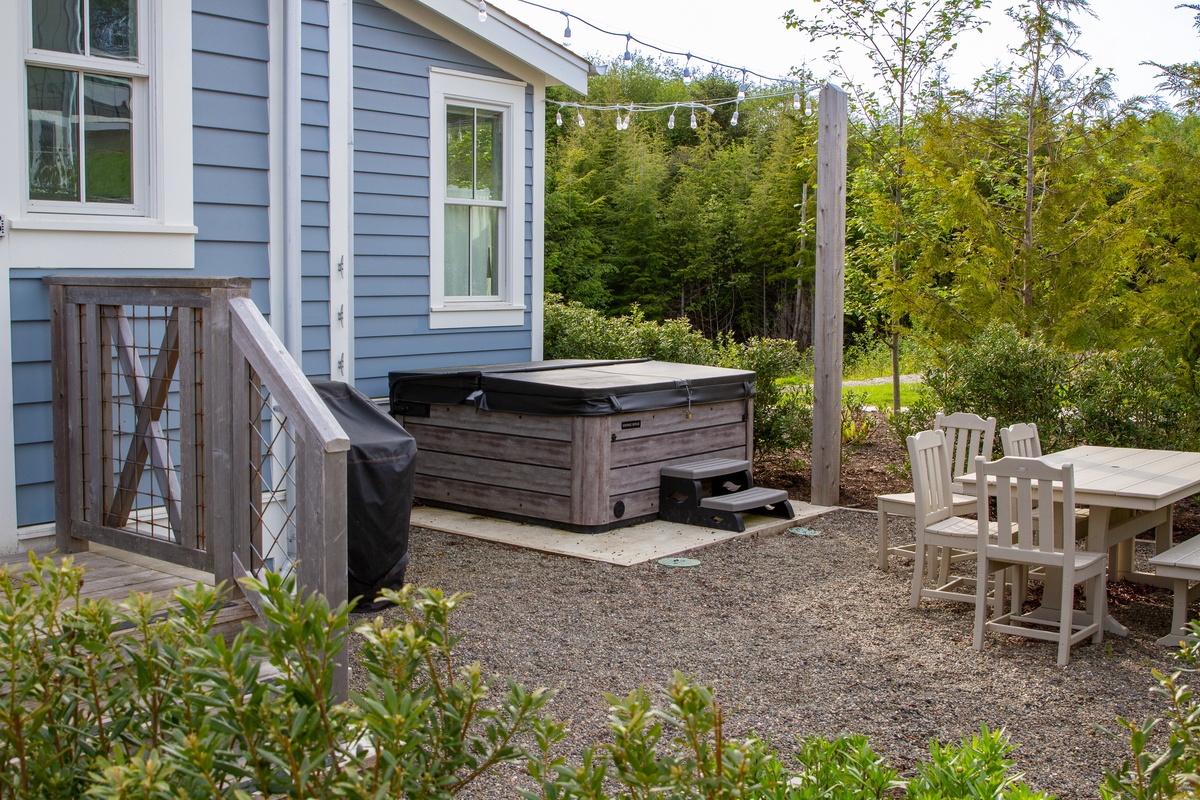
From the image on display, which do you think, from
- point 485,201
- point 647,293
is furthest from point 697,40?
point 485,201

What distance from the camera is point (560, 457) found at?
6.64m

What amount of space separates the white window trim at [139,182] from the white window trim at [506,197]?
92.0 inches

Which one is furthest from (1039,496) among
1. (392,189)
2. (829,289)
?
(392,189)

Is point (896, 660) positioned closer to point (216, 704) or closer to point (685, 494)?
point (685, 494)

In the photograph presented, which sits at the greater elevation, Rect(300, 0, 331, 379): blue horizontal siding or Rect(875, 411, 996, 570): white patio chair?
Rect(300, 0, 331, 379): blue horizontal siding

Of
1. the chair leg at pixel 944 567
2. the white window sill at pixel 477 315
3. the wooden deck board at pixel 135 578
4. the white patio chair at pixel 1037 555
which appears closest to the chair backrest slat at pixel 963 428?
the chair leg at pixel 944 567

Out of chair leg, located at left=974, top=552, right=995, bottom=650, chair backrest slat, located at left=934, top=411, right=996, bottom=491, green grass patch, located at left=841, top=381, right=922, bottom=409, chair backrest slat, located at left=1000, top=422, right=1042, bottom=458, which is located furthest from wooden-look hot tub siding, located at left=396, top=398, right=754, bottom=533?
green grass patch, located at left=841, top=381, right=922, bottom=409

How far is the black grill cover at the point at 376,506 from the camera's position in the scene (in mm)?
5039

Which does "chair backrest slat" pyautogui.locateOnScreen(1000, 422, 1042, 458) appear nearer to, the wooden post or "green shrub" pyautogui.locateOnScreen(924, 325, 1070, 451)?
"green shrub" pyautogui.locateOnScreen(924, 325, 1070, 451)

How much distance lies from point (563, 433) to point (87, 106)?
10.0 feet

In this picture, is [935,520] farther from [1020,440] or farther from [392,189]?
[392,189]

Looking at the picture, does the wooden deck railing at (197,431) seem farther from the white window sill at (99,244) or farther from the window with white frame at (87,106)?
the window with white frame at (87,106)

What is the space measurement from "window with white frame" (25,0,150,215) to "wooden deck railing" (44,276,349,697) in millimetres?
650

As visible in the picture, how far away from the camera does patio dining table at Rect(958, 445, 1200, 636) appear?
4.73 metres
